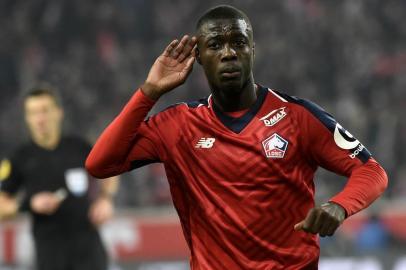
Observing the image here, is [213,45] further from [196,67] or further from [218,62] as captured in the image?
[196,67]

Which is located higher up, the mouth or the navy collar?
the mouth

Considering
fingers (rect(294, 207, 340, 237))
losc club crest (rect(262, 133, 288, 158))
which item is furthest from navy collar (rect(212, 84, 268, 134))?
fingers (rect(294, 207, 340, 237))

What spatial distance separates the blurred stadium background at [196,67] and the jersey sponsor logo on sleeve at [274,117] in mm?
6809

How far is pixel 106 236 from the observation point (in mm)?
9258

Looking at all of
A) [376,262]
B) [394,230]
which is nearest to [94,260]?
[376,262]

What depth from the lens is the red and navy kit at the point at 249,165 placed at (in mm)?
3566

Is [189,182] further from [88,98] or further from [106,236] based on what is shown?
[88,98]

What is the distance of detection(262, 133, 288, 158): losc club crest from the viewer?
3.58m

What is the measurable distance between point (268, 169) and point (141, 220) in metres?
5.79

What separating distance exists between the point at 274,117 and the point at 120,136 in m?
0.61

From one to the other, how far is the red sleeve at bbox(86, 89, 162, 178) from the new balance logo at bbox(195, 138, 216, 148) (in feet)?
0.55

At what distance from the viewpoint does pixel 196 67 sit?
41.4 ft

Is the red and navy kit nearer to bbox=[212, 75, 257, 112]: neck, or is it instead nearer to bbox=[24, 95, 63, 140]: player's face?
bbox=[212, 75, 257, 112]: neck

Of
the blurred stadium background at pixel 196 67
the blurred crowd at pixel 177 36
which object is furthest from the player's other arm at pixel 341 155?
the blurred crowd at pixel 177 36
